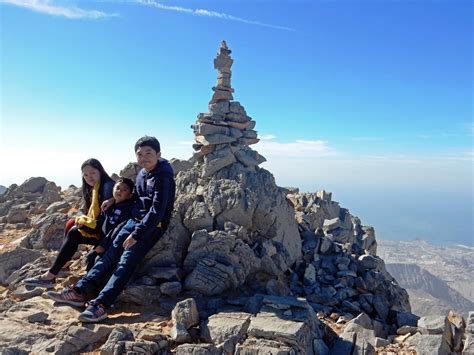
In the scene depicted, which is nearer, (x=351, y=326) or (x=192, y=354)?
(x=192, y=354)

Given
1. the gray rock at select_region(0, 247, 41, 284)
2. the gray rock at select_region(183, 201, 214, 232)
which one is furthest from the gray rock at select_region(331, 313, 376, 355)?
the gray rock at select_region(0, 247, 41, 284)

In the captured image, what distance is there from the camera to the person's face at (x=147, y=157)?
1016cm

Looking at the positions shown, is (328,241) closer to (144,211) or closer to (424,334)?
(424,334)

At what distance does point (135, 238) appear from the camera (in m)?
9.45

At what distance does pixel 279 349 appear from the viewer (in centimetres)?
754

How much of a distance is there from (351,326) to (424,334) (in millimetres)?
1850

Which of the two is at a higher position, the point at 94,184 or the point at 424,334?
the point at 94,184

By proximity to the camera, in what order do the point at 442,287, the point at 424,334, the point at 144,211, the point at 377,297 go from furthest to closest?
the point at 442,287
the point at 377,297
the point at 144,211
the point at 424,334

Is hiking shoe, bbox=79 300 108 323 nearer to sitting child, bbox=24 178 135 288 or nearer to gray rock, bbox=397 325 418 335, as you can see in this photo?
sitting child, bbox=24 178 135 288

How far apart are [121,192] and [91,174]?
1109 millimetres

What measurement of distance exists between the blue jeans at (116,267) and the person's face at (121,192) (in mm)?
976

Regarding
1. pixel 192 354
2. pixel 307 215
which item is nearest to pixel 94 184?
pixel 192 354

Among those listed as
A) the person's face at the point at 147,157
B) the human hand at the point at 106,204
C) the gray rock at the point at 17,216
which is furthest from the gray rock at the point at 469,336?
the gray rock at the point at 17,216

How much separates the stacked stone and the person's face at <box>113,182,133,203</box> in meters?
5.96
